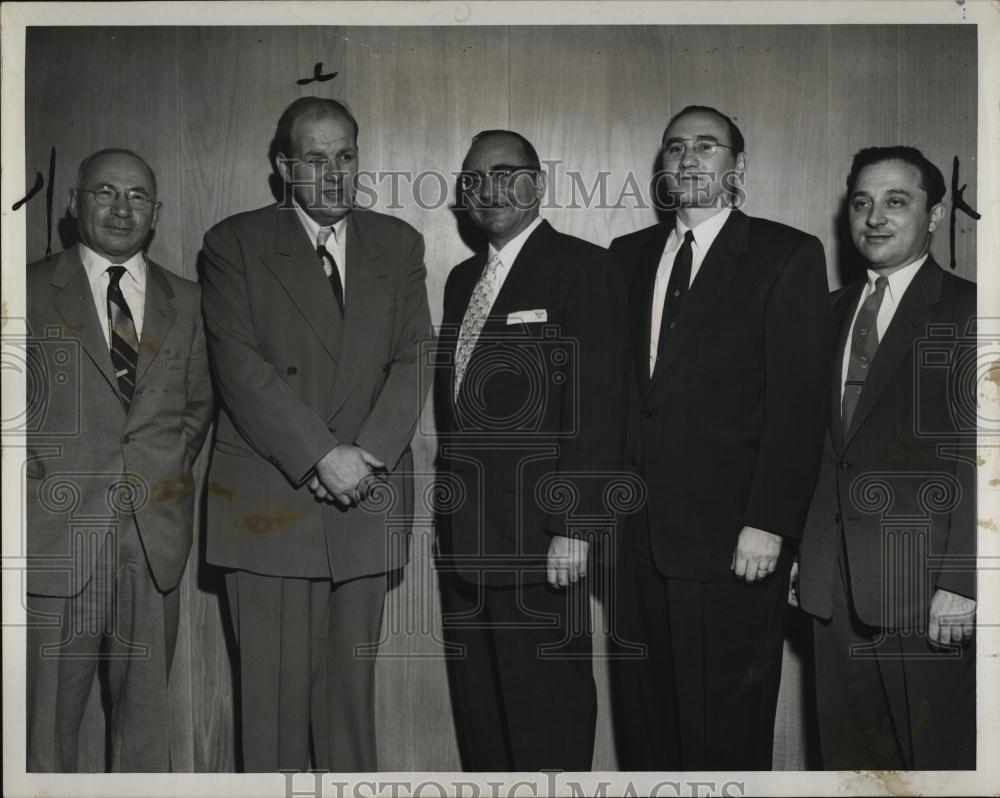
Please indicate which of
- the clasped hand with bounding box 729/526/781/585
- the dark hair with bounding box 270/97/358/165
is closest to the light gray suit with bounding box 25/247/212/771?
the dark hair with bounding box 270/97/358/165

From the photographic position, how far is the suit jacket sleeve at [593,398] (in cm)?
232

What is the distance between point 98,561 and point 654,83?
1852 mm

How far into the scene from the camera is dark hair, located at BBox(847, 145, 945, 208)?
237 centimetres

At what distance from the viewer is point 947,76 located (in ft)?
7.88

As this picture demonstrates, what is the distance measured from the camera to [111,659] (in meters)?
2.38

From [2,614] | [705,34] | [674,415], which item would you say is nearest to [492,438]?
[674,415]

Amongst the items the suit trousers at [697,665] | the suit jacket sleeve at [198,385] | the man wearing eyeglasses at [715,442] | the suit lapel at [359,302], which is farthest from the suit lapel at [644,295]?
the suit jacket sleeve at [198,385]

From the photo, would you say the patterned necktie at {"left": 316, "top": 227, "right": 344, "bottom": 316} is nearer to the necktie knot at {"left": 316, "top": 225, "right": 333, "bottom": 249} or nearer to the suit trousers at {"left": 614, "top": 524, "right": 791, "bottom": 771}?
the necktie knot at {"left": 316, "top": 225, "right": 333, "bottom": 249}

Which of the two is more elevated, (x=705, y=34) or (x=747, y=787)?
(x=705, y=34)

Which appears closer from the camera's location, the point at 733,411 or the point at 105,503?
the point at 733,411

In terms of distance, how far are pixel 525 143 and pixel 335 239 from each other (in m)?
0.53

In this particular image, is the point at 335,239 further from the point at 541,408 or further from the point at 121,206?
the point at 541,408

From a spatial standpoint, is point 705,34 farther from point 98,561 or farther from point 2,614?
point 2,614

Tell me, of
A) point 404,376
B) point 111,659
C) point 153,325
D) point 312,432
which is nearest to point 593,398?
point 404,376
